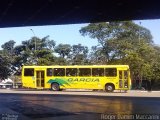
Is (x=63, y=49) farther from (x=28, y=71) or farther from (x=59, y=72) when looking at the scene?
(x=59, y=72)

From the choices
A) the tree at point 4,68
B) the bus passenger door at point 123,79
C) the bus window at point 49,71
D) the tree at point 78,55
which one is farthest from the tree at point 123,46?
the tree at point 4,68

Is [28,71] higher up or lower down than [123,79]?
higher up

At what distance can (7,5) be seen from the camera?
1841cm

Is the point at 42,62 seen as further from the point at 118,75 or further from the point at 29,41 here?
the point at 118,75

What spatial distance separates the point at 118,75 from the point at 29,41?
2660 cm

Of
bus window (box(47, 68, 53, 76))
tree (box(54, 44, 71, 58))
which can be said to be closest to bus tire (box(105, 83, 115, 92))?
bus window (box(47, 68, 53, 76))

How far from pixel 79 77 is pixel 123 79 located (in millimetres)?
4524

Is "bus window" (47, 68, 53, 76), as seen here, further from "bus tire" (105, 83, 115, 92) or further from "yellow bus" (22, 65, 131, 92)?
"bus tire" (105, 83, 115, 92)

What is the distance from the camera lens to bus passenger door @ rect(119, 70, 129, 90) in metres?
38.4

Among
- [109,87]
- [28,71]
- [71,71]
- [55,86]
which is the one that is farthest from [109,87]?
[28,71]

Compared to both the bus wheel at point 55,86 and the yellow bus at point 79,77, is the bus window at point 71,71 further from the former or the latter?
the bus wheel at point 55,86

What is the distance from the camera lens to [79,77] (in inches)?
1559

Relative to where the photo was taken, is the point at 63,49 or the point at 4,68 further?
the point at 63,49

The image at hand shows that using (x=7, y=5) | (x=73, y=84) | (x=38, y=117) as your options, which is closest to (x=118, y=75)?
(x=73, y=84)
